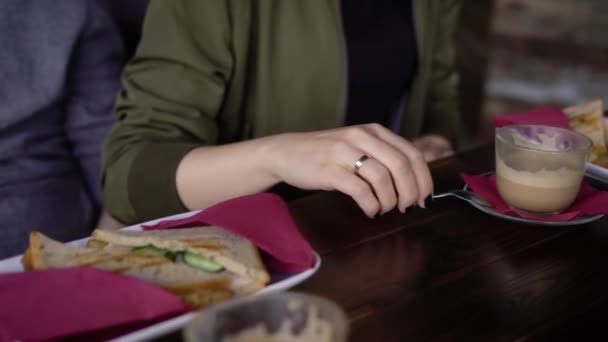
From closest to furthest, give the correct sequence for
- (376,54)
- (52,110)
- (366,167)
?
(366,167)
(376,54)
(52,110)

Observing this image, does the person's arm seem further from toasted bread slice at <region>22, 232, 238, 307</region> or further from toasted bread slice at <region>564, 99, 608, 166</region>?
toasted bread slice at <region>564, 99, 608, 166</region>

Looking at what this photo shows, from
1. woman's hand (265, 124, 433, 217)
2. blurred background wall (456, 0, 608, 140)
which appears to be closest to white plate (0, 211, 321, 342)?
woman's hand (265, 124, 433, 217)

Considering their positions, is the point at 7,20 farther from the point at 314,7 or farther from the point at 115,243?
the point at 115,243

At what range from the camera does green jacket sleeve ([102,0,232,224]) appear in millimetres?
953

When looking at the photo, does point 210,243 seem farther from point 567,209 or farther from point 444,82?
point 444,82

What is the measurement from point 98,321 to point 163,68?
622mm

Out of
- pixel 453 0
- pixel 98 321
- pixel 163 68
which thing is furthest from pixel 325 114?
pixel 98 321

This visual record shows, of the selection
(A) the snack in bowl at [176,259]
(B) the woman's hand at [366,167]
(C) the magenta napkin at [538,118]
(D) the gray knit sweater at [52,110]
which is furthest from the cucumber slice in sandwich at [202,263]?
(D) the gray knit sweater at [52,110]

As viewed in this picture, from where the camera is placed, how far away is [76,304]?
0.51 metres

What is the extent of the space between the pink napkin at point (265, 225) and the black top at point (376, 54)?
562 mm

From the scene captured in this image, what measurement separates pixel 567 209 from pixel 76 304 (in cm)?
62

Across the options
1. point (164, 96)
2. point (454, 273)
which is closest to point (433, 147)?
point (164, 96)

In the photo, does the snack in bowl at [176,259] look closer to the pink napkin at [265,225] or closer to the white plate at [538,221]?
the pink napkin at [265,225]

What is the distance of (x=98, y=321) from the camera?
1.63ft
